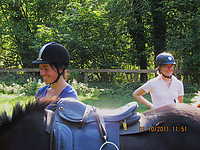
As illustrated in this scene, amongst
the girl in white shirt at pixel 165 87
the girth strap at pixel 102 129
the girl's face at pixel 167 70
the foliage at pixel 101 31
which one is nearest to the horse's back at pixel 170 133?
the girth strap at pixel 102 129

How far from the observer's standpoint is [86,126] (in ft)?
4.01

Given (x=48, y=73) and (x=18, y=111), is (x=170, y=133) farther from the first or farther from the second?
(x=48, y=73)

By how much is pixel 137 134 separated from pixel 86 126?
1.30 feet

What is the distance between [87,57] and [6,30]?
6.09 meters

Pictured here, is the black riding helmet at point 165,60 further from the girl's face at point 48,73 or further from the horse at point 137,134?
the girl's face at point 48,73

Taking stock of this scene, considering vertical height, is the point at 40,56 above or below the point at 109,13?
below

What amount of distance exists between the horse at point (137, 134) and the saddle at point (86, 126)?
63 mm

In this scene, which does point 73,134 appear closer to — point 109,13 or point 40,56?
point 40,56

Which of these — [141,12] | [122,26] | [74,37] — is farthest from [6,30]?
[141,12]

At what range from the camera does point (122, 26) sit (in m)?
11.1

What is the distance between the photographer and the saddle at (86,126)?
1.14 meters

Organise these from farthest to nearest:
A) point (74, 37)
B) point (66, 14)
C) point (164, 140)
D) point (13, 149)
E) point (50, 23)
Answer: point (50, 23)
point (66, 14)
point (74, 37)
point (164, 140)
point (13, 149)

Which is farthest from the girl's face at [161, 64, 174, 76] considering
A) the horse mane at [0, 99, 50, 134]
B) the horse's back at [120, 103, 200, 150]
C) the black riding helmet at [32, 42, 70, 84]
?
the horse mane at [0, 99, 50, 134]

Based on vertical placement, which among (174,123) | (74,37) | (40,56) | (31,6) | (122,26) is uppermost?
(31,6)
